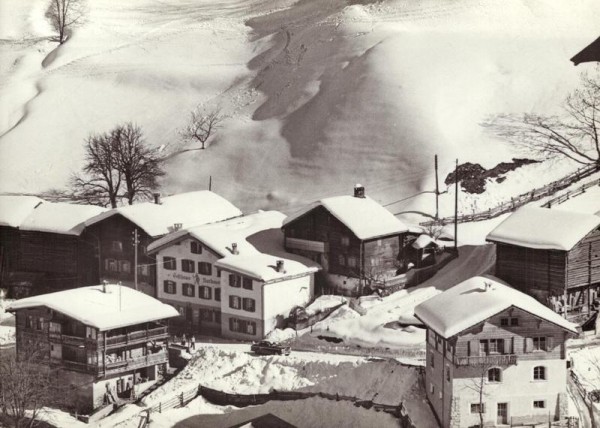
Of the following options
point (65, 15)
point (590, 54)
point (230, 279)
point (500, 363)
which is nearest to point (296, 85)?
point (590, 54)

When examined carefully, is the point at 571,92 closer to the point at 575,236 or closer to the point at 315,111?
the point at 315,111

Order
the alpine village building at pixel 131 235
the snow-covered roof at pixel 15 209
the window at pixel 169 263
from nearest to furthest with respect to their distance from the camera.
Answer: the window at pixel 169 263, the alpine village building at pixel 131 235, the snow-covered roof at pixel 15 209

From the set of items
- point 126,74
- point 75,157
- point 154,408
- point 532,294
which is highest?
point 126,74

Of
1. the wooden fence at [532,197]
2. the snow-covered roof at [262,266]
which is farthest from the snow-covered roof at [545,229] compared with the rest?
the wooden fence at [532,197]

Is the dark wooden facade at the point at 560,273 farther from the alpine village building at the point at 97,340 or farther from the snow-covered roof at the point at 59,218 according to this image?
the snow-covered roof at the point at 59,218

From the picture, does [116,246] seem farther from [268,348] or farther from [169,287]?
[268,348]

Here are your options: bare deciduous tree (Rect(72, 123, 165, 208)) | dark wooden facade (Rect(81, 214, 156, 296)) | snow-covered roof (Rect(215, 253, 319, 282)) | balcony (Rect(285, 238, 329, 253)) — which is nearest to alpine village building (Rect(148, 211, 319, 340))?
snow-covered roof (Rect(215, 253, 319, 282))

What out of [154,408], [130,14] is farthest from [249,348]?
[130,14]
